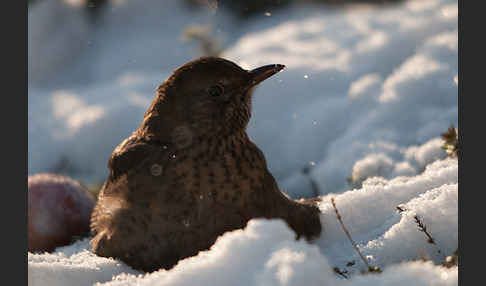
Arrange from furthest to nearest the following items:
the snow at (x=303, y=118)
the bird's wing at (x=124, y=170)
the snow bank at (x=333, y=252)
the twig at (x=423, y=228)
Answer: the bird's wing at (x=124, y=170) → the twig at (x=423, y=228) → the snow at (x=303, y=118) → the snow bank at (x=333, y=252)

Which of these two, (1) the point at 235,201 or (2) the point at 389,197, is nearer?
(1) the point at 235,201

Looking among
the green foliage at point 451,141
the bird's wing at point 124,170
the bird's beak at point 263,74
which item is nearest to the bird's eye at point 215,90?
the bird's beak at point 263,74

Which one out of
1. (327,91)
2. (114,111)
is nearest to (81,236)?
(114,111)

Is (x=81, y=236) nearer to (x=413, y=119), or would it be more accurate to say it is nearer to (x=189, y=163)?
(x=189, y=163)

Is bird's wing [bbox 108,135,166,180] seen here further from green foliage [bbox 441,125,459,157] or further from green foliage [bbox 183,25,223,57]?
green foliage [bbox 183,25,223,57]

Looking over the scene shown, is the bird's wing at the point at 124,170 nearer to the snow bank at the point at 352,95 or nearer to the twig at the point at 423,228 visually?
the twig at the point at 423,228

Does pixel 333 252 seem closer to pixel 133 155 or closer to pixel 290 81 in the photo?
pixel 133 155

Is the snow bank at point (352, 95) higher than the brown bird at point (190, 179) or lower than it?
higher

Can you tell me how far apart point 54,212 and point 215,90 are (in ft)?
5.44

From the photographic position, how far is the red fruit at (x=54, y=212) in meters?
3.82

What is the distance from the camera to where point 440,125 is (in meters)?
4.76

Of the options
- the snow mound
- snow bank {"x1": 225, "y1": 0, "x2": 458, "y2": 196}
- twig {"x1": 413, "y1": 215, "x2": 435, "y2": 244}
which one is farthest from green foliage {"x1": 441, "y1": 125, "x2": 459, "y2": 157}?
twig {"x1": 413, "y1": 215, "x2": 435, "y2": 244}

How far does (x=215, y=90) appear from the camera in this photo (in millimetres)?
2918

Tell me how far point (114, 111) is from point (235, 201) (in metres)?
3.32
